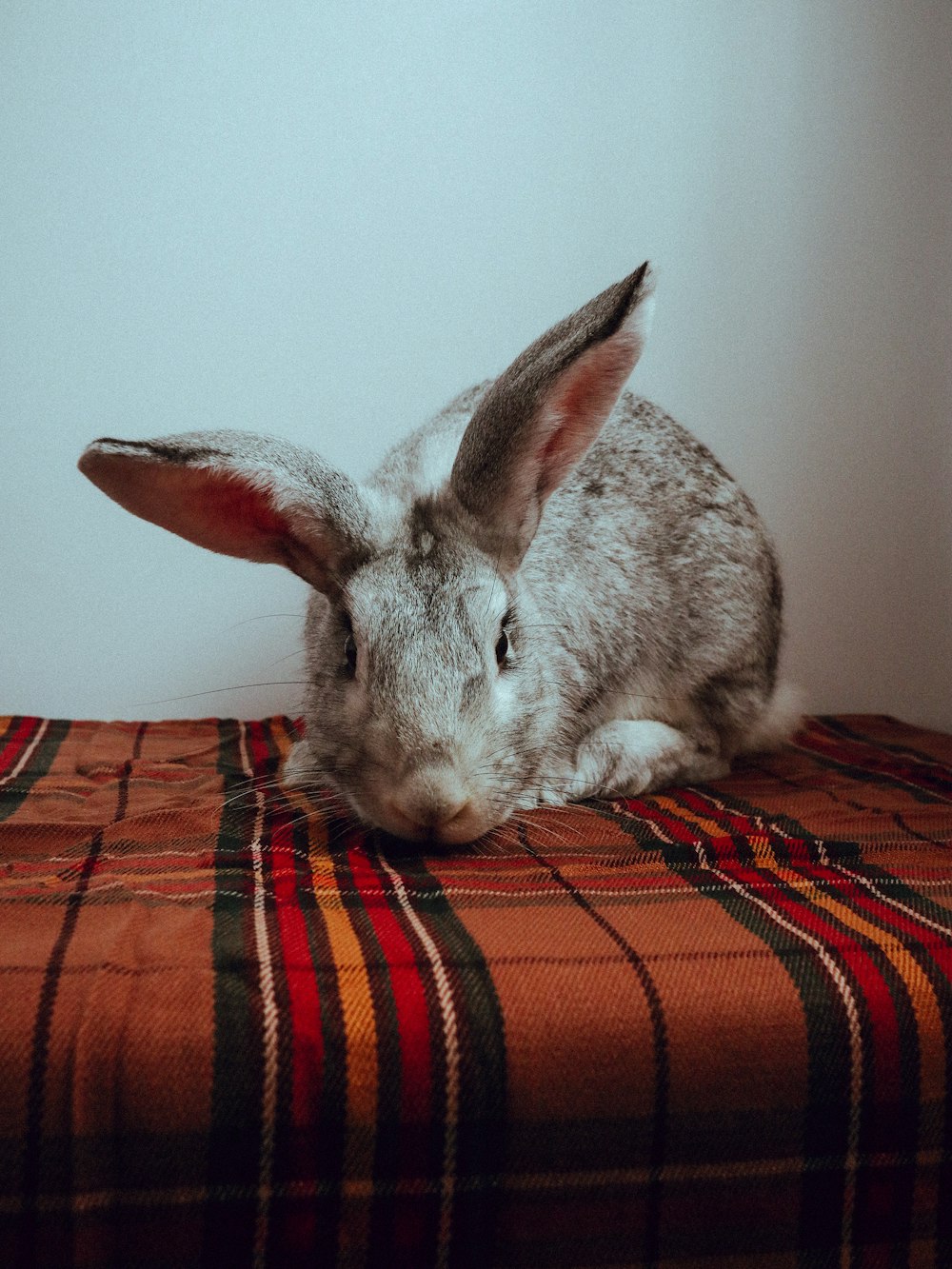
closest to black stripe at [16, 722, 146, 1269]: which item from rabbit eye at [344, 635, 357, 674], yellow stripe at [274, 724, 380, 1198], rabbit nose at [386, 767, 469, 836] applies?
yellow stripe at [274, 724, 380, 1198]

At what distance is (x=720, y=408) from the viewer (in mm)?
2531

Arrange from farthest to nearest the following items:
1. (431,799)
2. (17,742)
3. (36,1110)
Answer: (17,742) < (431,799) < (36,1110)

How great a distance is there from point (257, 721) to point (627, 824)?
1097 millimetres

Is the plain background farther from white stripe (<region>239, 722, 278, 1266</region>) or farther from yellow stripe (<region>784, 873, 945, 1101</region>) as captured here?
yellow stripe (<region>784, 873, 945, 1101</region>)

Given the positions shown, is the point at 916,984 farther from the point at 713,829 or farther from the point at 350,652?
the point at 350,652

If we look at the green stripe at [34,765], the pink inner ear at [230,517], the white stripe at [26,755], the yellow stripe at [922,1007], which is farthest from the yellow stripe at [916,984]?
the white stripe at [26,755]

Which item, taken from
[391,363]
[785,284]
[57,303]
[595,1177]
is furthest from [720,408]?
[595,1177]

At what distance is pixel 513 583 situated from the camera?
5.48 ft

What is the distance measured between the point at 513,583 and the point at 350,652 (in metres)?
0.31

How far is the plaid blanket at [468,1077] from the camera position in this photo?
0.87m

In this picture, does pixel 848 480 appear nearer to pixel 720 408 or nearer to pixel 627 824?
pixel 720 408

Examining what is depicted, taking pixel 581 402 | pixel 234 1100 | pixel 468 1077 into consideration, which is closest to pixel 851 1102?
pixel 468 1077

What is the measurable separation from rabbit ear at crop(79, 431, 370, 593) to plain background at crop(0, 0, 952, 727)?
837 millimetres

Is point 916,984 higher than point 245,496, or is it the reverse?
point 245,496
